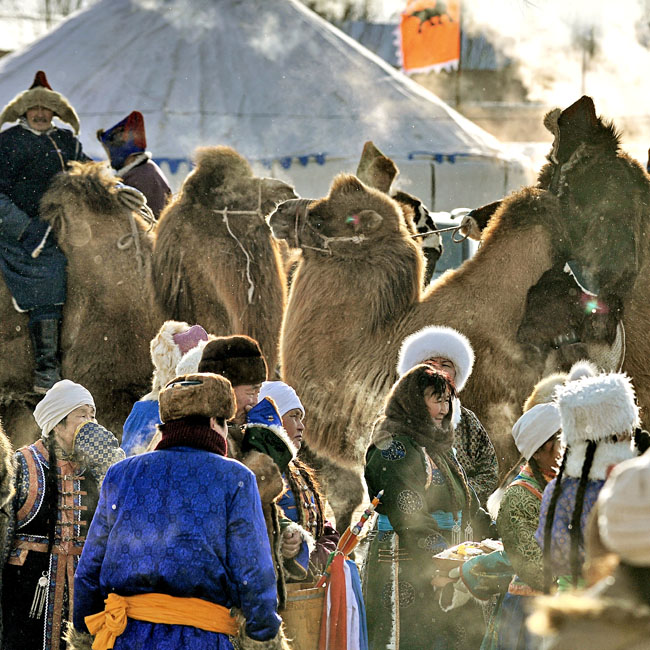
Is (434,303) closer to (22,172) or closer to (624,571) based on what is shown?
(22,172)

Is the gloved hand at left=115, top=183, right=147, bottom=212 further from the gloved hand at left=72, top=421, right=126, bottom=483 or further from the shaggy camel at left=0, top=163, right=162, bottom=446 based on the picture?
the gloved hand at left=72, top=421, right=126, bottom=483

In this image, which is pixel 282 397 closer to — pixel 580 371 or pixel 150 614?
pixel 580 371

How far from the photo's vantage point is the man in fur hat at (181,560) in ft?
10.7

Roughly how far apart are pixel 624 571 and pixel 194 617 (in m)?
1.48

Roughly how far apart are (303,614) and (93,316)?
10.7ft

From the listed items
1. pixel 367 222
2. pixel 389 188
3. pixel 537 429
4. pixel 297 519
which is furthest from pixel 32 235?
pixel 537 429

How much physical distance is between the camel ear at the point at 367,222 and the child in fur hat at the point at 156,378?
111 cm

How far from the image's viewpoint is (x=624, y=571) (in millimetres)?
2084

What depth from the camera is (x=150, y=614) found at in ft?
10.7

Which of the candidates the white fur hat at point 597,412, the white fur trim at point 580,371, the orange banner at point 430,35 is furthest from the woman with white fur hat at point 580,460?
the orange banner at point 430,35

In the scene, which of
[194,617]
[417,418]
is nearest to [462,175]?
[417,418]

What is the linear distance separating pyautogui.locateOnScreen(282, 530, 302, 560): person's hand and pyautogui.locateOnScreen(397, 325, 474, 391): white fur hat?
1293 millimetres

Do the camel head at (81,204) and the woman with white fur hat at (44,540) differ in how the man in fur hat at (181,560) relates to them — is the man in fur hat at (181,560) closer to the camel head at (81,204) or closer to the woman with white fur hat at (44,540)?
the woman with white fur hat at (44,540)

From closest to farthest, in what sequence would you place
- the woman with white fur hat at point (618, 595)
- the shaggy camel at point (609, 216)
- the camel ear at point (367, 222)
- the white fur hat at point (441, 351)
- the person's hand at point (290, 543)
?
the woman with white fur hat at point (618, 595)
the person's hand at point (290, 543)
the white fur hat at point (441, 351)
the shaggy camel at point (609, 216)
the camel ear at point (367, 222)
